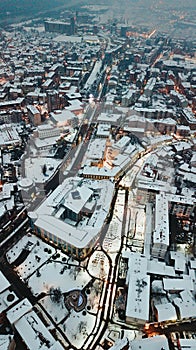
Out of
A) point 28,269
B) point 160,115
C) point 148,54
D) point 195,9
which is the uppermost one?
point 195,9

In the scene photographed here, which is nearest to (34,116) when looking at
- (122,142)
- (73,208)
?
(122,142)

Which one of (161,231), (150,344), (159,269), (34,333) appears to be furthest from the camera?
(161,231)

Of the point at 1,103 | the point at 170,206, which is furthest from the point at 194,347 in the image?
the point at 1,103

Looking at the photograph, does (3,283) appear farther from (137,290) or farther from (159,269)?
(159,269)

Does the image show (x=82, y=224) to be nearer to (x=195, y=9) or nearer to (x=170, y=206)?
(x=170, y=206)

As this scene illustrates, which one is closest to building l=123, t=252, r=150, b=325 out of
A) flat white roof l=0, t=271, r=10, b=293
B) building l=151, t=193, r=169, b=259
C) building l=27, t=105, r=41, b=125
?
building l=151, t=193, r=169, b=259

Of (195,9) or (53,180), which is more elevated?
(195,9)

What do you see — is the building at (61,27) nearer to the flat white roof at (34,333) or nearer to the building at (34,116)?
the building at (34,116)

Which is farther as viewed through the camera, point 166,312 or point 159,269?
point 159,269

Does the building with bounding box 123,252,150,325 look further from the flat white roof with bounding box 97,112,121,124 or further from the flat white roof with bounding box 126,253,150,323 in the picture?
the flat white roof with bounding box 97,112,121,124

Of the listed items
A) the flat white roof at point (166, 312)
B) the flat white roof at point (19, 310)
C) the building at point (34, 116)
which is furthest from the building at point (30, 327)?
the building at point (34, 116)

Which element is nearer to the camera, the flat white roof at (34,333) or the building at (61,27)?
the flat white roof at (34,333)
